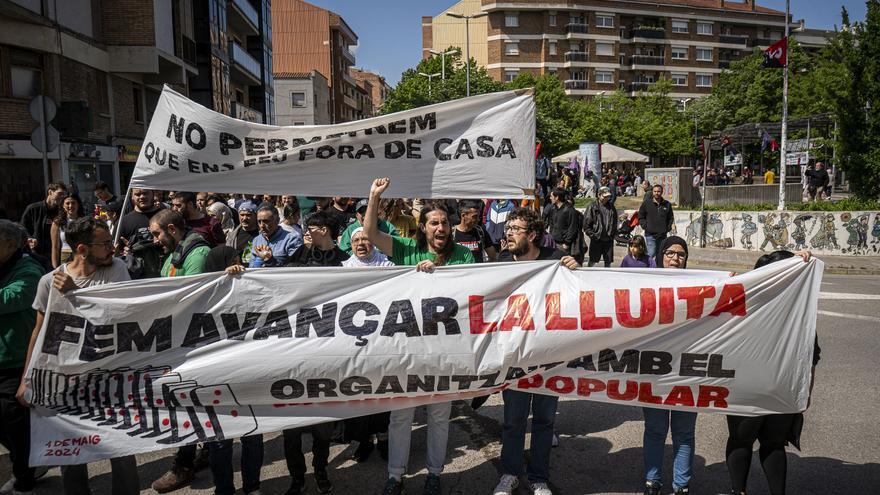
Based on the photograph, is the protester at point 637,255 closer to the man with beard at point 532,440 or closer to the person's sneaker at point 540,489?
the man with beard at point 532,440

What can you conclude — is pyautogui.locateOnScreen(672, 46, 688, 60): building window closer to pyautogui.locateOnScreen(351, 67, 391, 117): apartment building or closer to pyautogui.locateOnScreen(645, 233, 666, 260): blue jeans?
pyautogui.locateOnScreen(351, 67, 391, 117): apartment building

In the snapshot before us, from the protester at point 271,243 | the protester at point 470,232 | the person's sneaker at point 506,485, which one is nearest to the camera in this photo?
the person's sneaker at point 506,485

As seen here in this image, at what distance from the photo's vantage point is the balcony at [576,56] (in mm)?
66250

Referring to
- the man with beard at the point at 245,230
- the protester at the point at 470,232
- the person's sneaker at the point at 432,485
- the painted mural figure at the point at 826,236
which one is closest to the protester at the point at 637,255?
the protester at the point at 470,232

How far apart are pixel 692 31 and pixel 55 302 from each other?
7738cm

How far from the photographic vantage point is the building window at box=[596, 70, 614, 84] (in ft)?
225

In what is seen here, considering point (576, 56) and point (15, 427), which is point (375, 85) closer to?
point (576, 56)

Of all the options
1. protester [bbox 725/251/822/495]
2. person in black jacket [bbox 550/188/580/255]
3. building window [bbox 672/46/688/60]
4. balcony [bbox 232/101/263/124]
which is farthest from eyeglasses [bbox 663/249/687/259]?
building window [bbox 672/46/688/60]

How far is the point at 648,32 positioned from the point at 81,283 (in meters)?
73.0

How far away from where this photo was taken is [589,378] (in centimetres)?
408

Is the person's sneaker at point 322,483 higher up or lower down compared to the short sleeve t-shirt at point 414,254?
lower down

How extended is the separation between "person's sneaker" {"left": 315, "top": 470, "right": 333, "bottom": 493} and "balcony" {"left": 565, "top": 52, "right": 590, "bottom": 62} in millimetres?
66848

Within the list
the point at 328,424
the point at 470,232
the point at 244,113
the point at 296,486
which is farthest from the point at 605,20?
the point at 296,486

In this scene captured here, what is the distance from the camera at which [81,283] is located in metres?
3.99
